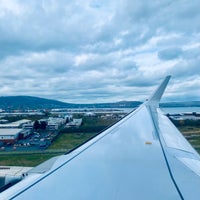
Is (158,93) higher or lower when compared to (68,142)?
lower

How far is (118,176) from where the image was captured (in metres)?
1.56

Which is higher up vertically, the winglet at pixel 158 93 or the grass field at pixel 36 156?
the winglet at pixel 158 93

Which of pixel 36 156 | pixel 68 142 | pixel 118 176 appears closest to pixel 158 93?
pixel 118 176

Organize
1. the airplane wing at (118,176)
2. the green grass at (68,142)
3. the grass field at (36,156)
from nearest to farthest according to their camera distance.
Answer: the airplane wing at (118,176)
the grass field at (36,156)
the green grass at (68,142)

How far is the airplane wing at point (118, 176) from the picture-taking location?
1280 mm

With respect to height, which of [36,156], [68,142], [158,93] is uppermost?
[68,142]

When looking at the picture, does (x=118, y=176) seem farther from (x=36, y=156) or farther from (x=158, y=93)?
(x=36, y=156)

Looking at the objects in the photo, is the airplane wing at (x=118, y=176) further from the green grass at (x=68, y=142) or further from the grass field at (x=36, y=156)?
the green grass at (x=68, y=142)

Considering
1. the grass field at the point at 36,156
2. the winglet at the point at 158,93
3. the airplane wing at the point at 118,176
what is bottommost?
the airplane wing at the point at 118,176

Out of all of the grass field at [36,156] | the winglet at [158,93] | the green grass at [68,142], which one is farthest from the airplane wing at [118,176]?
the green grass at [68,142]

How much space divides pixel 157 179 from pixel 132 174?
187mm

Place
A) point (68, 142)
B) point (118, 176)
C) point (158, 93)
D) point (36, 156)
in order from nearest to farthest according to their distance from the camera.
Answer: point (118, 176) → point (158, 93) → point (36, 156) → point (68, 142)

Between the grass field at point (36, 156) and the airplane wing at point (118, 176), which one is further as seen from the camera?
the grass field at point (36, 156)

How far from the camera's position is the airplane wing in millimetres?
1280
